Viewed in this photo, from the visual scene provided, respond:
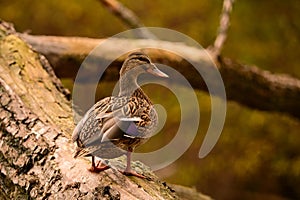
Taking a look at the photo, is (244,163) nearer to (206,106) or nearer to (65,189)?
(206,106)

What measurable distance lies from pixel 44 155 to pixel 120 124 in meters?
0.38

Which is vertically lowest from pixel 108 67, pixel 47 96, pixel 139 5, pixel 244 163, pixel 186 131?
pixel 244 163

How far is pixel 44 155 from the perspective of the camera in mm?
2207

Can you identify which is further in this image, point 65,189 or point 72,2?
point 72,2

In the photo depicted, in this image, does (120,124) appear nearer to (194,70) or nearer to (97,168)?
(97,168)

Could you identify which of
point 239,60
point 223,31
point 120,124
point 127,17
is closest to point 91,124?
point 120,124

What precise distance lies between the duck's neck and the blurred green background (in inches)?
92.2

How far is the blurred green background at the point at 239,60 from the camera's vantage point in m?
4.61

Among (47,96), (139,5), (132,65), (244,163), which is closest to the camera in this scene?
(132,65)

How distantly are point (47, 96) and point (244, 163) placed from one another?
2.28 m

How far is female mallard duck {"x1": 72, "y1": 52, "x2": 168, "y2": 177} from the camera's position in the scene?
1.95 meters

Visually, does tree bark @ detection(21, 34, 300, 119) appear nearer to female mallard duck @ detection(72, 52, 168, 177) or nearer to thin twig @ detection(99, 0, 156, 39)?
thin twig @ detection(99, 0, 156, 39)

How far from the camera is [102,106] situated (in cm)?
210

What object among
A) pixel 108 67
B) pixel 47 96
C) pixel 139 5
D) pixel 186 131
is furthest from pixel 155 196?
pixel 139 5
